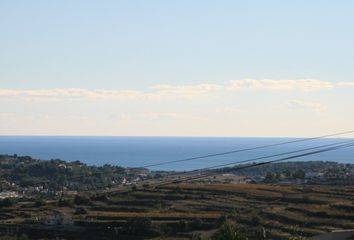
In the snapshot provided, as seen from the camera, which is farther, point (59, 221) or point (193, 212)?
point (193, 212)

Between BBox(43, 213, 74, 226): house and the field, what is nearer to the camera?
the field

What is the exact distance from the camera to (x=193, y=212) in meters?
45.0

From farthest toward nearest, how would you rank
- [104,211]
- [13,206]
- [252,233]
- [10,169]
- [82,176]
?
1. [10,169]
2. [82,176]
3. [13,206]
4. [104,211]
5. [252,233]

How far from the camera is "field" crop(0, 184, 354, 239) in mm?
36609

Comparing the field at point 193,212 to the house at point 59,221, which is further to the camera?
the house at point 59,221

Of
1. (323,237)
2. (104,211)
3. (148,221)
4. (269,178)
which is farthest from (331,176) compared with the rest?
(323,237)

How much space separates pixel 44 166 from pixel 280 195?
3796 centimetres

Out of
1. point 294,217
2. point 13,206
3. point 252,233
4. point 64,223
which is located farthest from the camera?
point 13,206

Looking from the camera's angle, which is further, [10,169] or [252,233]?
[10,169]

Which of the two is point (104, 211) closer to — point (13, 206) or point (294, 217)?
point (13, 206)

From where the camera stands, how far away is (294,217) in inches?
1500

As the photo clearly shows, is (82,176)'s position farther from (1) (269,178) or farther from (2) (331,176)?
(2) (331,176)

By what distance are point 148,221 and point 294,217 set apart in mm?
7746

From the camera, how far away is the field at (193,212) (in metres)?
36.6
